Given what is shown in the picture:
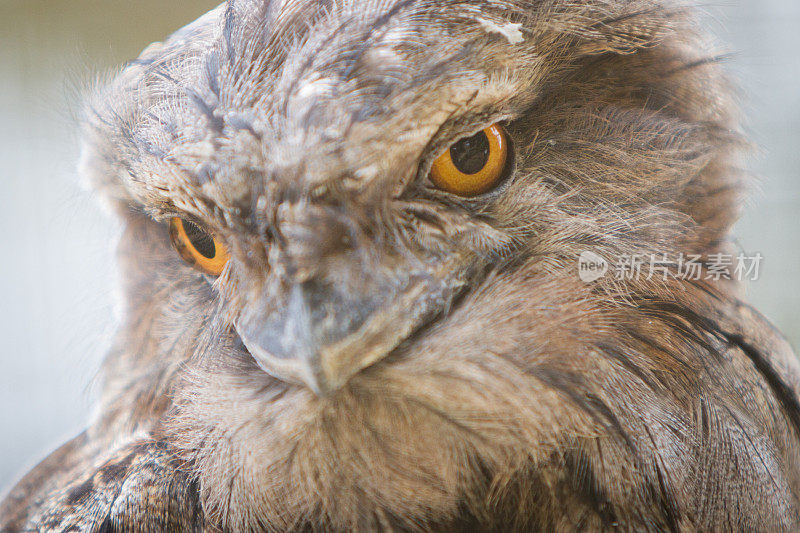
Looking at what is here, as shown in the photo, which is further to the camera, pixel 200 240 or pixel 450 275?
pixel 200 240

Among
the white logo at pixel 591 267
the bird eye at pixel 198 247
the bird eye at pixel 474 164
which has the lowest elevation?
the white logo at pixel 591 267

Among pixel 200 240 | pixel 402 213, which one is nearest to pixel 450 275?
pixel 402 213

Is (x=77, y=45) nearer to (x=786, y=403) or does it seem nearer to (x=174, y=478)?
(x=174, y=478)

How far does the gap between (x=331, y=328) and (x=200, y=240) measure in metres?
0.21

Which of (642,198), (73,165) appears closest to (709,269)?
(642,198)

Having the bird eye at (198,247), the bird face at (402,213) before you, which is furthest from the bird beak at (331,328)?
the bird eye at (198,247)

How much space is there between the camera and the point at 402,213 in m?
0.47

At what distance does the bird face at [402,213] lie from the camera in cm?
44

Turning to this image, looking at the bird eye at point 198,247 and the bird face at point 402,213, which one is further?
the bird eye at point 198,247

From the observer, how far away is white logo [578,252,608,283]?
0.52 metres

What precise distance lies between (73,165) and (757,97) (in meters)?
0.84

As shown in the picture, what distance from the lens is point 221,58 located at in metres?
0.50

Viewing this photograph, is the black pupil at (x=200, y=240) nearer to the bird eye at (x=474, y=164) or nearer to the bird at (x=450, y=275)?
the bird at (x=450, y=275)

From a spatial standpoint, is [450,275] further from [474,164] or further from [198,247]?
[198,247]
